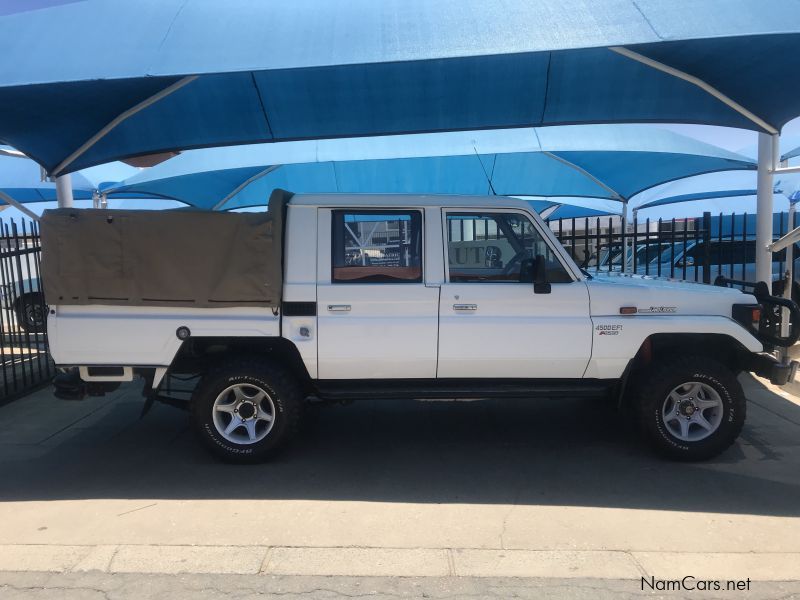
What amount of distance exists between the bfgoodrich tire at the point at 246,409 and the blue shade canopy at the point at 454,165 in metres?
5.17

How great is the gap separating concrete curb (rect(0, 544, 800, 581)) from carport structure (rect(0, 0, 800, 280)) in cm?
320

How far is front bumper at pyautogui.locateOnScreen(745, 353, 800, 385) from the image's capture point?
443 centimetres

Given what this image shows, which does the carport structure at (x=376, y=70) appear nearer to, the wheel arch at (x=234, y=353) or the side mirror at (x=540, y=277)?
the side mirror at (x=540, y=277)

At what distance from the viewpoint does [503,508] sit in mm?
3912

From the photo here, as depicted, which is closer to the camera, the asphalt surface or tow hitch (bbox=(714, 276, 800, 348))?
the asphalt surface

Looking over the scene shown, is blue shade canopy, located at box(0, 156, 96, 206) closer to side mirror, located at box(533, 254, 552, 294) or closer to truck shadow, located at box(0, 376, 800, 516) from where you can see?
truck shadow, located at box(0, 376, 800, 516)

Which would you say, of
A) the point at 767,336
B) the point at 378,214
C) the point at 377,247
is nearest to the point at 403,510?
the point at 377,247

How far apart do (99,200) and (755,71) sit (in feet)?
37.9

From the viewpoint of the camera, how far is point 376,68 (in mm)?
5426

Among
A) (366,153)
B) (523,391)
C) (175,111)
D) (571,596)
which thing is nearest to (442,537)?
(571,596)

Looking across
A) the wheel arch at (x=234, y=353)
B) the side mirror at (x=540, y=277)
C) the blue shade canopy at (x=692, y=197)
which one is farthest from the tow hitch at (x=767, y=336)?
the blue shade canopy at (x=692, y=197)

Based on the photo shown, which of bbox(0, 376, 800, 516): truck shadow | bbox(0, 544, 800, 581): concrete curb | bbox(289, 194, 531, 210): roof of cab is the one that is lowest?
bbox(0, 544, 800, 581): concrete curb

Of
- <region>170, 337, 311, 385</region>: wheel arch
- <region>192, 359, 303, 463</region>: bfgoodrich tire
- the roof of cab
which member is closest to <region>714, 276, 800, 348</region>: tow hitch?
the roof of cab

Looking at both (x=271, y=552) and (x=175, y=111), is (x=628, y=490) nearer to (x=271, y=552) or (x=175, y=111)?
(x=271, y=552)
